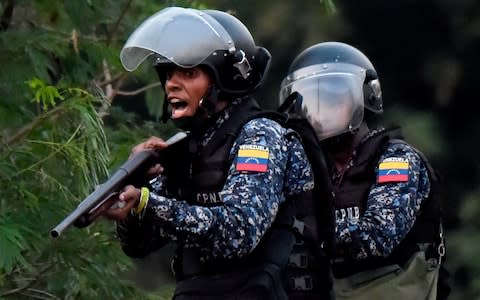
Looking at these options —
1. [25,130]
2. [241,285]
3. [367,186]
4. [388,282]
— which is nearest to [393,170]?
[367,186]

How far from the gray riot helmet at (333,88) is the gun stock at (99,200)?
5.02ft

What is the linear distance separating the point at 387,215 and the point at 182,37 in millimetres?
1268

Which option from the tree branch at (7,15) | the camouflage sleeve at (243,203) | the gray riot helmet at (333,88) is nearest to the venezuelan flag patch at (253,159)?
the camouflage sleeve at (243,203)

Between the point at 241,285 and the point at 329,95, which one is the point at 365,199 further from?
the point at 241,285

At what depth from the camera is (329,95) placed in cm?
726

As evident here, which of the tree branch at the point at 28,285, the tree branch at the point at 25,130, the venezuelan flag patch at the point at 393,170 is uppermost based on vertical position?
the tree branch at the point at 25,130

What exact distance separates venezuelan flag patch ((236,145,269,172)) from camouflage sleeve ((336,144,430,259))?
1049 mm

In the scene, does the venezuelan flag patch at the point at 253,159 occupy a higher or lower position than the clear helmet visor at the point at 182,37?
lower

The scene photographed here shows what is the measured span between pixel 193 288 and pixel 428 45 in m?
15.4

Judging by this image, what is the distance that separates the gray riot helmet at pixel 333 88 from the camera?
7.20 m

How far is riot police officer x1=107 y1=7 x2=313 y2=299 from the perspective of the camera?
5.67 metres

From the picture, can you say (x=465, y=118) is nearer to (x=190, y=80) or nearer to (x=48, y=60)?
(x=48, y=60)

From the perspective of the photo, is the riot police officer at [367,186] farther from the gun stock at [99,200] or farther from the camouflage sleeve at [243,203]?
the gun stock at [99,200]

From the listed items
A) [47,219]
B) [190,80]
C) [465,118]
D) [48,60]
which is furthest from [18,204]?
[465,118]
